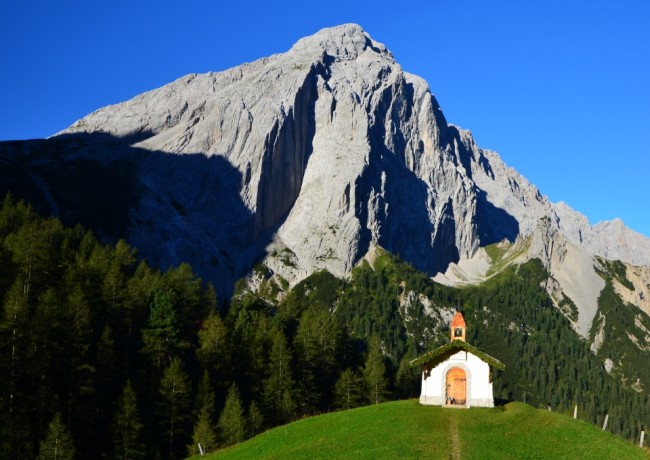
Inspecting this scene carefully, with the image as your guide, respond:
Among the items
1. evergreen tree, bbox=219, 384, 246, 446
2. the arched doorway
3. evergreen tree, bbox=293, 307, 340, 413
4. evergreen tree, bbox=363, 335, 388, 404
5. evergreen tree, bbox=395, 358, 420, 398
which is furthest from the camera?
evergreen tree, bbox=395, 358, 420, 398

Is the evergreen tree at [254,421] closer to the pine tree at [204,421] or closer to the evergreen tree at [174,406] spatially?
the pine tree at [204,421]

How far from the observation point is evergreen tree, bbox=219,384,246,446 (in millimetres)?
80062

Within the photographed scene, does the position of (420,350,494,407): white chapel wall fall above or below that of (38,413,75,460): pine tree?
above

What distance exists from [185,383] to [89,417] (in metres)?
11.5

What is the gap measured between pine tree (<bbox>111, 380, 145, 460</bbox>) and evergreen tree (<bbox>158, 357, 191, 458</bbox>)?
20.6ft

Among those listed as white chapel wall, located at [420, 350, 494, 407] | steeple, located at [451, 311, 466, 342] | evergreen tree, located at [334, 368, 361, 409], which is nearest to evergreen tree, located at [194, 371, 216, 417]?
evergreen tree, located at [334, 368, 361, 409]

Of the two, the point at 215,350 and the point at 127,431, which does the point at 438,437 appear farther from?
the point at 215,350

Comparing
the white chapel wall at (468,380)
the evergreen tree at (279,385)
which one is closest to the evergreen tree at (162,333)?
the evergreen tree at (279,385)

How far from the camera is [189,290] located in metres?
106

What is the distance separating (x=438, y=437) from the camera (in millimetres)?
51344

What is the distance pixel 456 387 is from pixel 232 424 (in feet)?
99.3

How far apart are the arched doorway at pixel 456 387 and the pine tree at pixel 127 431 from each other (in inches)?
1327

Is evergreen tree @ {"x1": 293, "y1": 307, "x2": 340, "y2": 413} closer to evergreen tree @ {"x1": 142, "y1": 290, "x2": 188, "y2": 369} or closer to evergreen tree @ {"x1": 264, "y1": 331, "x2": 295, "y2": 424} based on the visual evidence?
evergreen tree @ {"x1": 264, "y1": 331, "x2": 295, "y2": 424}

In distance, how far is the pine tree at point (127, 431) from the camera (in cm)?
7381
